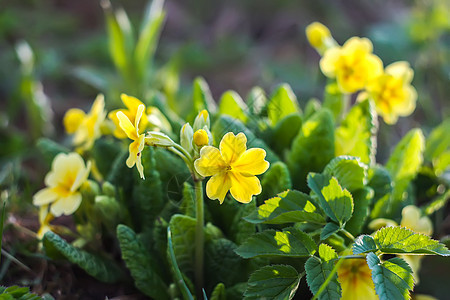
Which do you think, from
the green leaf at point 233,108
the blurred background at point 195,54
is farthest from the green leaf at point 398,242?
the blurred background at point 195,54

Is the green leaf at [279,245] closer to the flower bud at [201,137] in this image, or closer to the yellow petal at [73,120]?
the flower bud at [201,137]

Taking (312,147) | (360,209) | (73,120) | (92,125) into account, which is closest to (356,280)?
(360,209)

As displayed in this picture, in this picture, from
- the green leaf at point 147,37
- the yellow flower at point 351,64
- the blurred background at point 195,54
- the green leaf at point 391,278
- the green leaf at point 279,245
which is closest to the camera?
the green leaf at point 391,278

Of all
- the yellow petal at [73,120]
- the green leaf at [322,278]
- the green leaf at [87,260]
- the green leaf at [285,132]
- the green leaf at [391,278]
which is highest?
the green leaf at [285,132]

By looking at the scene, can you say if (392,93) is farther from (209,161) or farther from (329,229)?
(209,161)

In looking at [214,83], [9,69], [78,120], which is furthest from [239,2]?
[78,120]

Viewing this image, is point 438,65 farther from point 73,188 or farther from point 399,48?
point 73,188

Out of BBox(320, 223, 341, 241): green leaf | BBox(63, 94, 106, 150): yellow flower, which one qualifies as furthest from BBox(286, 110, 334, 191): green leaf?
BBox(63, 94, 106, 150): yellow flower
